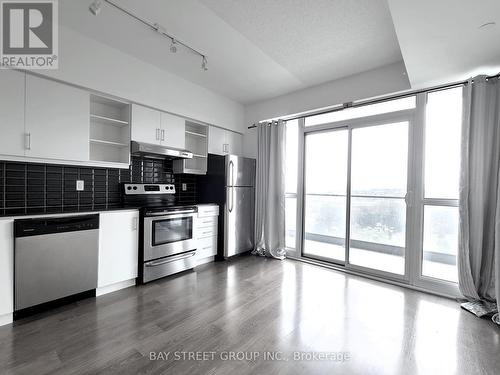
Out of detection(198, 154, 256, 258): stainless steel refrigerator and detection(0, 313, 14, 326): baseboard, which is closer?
detection(0, 313, 14, 326): baseboard

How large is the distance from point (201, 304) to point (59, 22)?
10.4 feet

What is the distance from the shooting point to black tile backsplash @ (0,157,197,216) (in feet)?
8.01

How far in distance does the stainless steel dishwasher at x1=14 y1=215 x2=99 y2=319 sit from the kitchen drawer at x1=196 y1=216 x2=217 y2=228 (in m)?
1.41

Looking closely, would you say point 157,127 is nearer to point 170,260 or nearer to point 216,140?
point 216,140

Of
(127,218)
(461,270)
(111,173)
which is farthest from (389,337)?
(111,173)

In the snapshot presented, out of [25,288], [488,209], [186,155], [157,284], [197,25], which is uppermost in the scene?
[197,25]

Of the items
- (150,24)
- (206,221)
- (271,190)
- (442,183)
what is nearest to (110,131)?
(150,24)

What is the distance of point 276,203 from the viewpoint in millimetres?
4160

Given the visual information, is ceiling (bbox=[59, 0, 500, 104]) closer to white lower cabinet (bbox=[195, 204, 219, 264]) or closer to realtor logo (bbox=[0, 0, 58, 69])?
realtor logo (bbox=[0, 0, 58, 69])

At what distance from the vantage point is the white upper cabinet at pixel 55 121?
2303 millimetres

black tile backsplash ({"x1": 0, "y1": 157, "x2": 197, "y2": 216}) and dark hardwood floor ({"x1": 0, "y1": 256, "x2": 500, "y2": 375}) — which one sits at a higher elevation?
black tile backsplash ({"x1": 0, "y1": 157, "x2": 197, "y2": 216})

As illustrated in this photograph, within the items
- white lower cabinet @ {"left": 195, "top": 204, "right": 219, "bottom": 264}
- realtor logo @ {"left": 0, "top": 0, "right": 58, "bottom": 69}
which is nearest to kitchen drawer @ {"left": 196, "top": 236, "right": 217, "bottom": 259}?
white lower cabinet @ {"left": 195, "top": 204, "right": 219, "bottom": 264}

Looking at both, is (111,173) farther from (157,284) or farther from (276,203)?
(276,203)

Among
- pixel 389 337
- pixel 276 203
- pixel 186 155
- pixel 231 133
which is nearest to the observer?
pixel 389 337
